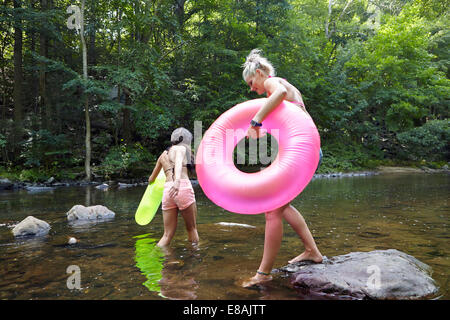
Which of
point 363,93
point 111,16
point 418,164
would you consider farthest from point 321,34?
point 111,16

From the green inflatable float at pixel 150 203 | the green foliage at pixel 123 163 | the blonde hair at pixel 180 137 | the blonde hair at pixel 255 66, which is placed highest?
the blonde hair at pixel 255 66

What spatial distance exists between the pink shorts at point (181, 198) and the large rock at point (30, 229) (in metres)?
2.05

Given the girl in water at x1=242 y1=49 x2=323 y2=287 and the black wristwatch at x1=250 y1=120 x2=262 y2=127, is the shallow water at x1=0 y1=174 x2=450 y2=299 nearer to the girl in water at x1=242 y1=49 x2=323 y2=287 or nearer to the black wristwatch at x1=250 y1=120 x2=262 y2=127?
the girl in water at x1=242 y1=49 x2=323 y2=287

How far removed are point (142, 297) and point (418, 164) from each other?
76.3ft

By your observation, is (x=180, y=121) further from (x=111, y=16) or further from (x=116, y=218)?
(x=116, y=218)

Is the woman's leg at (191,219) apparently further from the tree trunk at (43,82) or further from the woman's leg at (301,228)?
the tree trunk at (43,82)

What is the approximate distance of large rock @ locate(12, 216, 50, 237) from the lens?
15.1 feet

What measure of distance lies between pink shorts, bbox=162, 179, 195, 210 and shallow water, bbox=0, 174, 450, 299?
1.63 ft

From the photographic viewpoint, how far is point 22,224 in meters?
4.71

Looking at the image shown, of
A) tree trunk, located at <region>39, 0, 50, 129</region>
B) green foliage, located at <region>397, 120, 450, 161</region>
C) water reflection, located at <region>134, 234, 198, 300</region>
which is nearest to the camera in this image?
water reflection, located at <region>134, 234, 198, 300</region>

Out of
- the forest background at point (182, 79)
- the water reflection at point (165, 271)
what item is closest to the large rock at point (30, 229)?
the water reflection at point (165, 271)

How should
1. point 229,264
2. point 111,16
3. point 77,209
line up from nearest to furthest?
1. point 229,264
2. point 77,209
3. point 111,16

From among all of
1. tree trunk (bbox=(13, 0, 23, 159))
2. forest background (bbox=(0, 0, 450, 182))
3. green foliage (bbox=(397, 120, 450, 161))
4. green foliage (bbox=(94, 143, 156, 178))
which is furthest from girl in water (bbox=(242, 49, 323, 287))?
green foliage (bbox=(397, 120, 450, 161))

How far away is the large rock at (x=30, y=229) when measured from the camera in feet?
15.1
